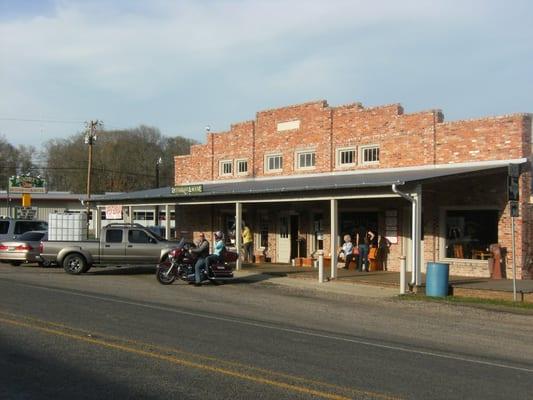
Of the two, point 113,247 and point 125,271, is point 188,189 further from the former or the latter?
point 113,247

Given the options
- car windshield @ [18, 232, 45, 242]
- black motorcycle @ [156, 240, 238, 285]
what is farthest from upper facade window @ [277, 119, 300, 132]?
car windshield @ [18, 232, 45, 242]

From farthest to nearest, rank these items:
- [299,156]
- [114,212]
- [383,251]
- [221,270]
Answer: [114,212] < [299,156] < [383,251] < [221,270]

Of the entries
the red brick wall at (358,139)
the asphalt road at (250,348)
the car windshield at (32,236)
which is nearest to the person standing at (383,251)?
the red brick wall at (358,139)

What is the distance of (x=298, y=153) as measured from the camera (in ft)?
86.6

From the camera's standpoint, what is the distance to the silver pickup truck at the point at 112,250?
21688 mm

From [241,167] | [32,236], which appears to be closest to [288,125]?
[241,167]

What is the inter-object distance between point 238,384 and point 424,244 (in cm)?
1558

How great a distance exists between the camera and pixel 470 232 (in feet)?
67.4

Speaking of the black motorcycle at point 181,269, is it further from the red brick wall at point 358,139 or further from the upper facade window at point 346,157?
the red brick wall at point 358,139

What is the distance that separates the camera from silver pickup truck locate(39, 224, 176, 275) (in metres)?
21.7

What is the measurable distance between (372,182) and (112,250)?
9392 mm

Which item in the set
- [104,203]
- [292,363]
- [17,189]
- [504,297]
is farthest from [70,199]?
[292,363]

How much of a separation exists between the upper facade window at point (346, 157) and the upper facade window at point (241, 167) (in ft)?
18.9

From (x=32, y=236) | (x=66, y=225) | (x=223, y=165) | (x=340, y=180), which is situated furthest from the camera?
(x=223, y=165)
